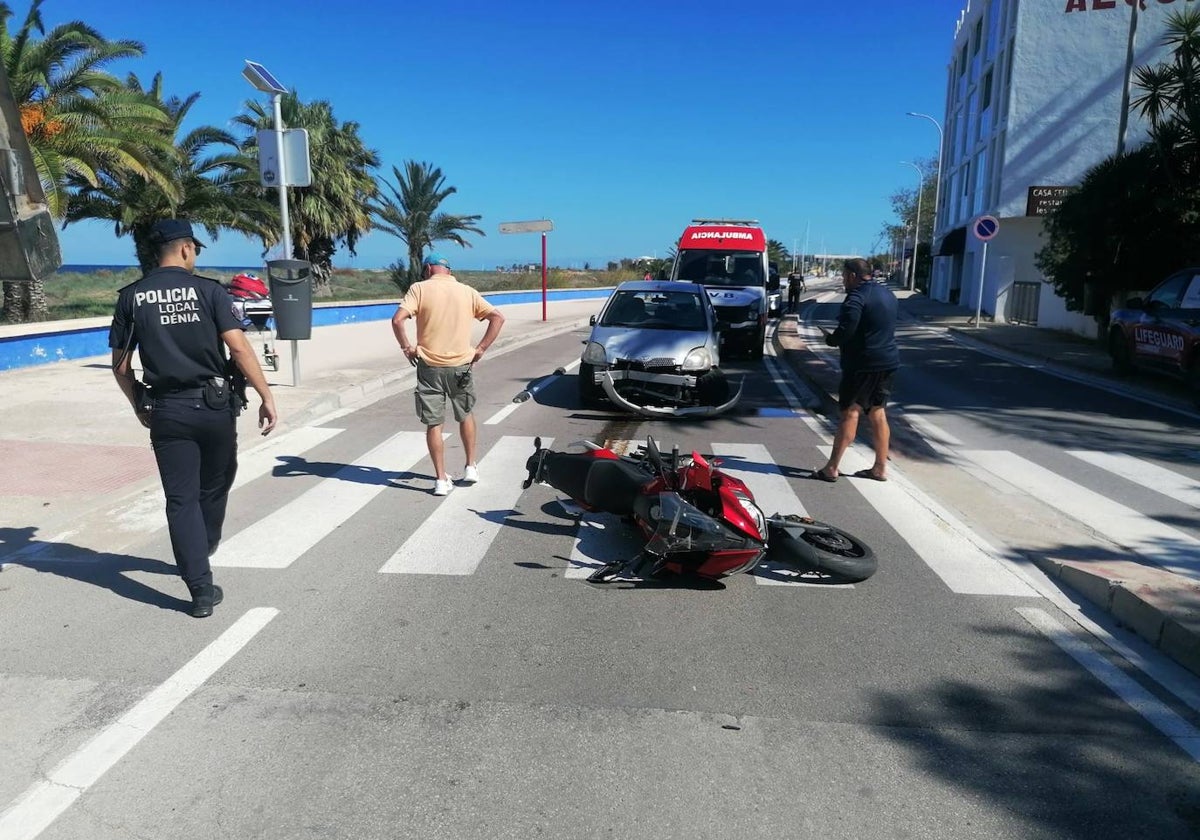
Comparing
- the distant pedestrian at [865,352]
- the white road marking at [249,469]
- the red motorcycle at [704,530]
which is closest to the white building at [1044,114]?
the distant pedestrian at [865,352]

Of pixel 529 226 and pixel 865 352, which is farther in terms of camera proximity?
pixel 529 226

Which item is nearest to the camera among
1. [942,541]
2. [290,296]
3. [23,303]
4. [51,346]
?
[942,541]

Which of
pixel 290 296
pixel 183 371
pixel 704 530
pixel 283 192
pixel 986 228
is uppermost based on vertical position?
pixel 986 228

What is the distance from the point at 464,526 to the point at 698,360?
4.65 m

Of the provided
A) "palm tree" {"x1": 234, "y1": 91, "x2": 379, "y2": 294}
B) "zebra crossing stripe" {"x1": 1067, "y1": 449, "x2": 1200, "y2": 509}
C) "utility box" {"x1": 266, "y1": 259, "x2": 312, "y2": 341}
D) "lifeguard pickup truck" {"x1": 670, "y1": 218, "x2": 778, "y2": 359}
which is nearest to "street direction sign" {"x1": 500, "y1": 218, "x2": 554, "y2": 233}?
"lifeguard pickup truck" {"x1": 670, "y1": 218, "x2": 778, "y2": 359}

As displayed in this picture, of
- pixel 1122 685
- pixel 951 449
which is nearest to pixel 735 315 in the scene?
pixel 951 449

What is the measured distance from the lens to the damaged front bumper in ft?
31.9

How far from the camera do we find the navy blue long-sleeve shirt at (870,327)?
22.8ft

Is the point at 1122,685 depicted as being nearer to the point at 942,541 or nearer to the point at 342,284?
the point at 942,541

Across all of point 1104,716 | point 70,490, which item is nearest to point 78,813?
point 1104,716

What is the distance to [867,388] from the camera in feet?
23.2

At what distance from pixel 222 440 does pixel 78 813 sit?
6.61ft

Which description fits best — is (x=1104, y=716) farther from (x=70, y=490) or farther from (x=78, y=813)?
(x=70, y=490)

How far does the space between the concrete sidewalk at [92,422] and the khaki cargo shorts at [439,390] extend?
2261 millimetres
